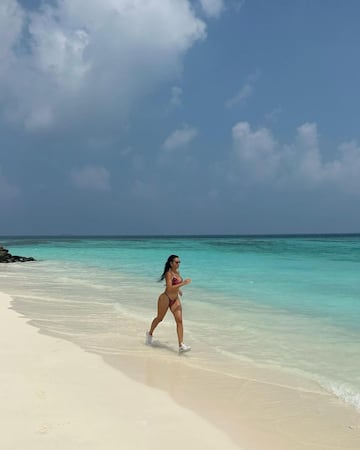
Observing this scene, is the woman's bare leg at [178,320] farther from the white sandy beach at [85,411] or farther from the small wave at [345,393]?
the small wave at [345,393]

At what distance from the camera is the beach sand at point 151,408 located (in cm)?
380

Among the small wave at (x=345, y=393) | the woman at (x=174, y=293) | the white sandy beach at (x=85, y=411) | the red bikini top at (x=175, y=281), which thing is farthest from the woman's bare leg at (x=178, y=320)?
the small wave at (x=345, y=393)

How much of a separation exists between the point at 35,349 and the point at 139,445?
11.3ft

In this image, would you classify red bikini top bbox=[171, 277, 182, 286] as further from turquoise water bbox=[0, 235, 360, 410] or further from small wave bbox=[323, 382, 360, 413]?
small wave bbox=[323, 382, 360, 413]

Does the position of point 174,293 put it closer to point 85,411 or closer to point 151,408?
point 151,408

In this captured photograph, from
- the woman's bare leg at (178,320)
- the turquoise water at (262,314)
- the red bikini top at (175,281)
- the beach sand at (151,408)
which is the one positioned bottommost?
the turquoise water at (262,314)

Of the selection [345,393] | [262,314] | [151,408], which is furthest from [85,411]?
[262,314]

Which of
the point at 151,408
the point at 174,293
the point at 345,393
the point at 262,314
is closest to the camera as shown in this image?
the point at 151,408

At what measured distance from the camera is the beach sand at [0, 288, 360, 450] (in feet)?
12.5

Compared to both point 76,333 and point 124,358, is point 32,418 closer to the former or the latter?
point 124,358

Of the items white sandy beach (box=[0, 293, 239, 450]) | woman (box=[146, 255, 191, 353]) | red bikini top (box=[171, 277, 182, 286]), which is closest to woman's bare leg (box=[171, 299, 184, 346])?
woman (box=[146, 255, 191, 353])

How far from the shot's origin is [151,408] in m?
4.51

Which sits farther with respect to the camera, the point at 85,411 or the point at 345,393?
the point at 345,393

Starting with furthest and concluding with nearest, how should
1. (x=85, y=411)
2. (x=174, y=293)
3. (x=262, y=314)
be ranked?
(x=262, y=314), (x=174, y=293), (x=85, y=411)
